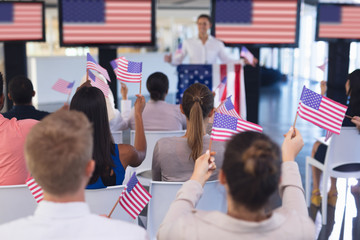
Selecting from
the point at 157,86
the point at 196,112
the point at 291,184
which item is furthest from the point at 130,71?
the point at 291,184

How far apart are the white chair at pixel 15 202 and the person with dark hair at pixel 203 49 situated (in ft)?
12.4

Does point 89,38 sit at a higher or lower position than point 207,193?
higher

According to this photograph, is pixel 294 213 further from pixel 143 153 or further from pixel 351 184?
pixel 351 184

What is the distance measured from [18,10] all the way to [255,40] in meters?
2.71

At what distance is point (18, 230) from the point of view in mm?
1209

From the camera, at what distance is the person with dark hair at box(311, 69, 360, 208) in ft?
12.3

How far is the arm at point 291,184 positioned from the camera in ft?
4.67

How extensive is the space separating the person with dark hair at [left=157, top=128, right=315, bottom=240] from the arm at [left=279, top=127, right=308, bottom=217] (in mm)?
31

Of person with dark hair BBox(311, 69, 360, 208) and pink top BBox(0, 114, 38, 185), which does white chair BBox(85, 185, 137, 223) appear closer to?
pink top BBox(0, 114, 38, 185)

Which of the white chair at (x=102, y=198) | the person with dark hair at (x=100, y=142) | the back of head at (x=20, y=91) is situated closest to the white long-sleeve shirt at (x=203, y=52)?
the back of head at (x=20, y=91)

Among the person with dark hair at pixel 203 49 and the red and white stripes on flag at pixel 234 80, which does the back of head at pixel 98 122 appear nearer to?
the red and white stripes on flag at pixel 234 80

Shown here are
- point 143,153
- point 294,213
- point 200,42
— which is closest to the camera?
point 294,213

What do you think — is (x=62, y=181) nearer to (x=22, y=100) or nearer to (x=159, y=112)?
(x=22, y=100)

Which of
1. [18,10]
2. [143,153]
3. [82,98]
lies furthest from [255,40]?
[82,98]
